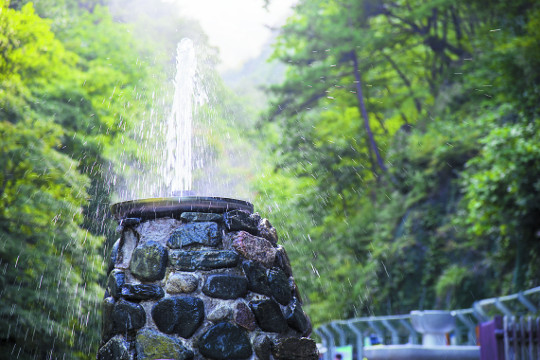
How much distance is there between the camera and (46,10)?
67.4 feet

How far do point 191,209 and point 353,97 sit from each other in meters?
20.6

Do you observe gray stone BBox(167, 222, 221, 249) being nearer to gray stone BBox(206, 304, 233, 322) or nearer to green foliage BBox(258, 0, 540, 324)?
gray stone BBox(206, 304, 233, 322)

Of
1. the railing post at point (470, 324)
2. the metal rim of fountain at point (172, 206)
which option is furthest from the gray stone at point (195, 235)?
the railing post at point (470, 324)

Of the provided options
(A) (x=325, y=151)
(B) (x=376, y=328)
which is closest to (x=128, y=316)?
(B) (x=376, y=328)

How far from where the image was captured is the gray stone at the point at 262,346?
3.68 m

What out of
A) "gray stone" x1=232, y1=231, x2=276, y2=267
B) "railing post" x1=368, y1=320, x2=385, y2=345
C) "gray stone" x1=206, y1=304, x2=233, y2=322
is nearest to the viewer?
"gray stone" x1=206, y1=304, x2=233, y2=322

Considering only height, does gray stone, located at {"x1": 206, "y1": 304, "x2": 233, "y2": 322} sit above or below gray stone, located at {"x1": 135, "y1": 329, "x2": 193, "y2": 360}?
above

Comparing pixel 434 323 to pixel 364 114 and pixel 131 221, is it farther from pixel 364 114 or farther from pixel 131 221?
pixel 364 114

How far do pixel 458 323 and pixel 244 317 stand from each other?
8.36 meters

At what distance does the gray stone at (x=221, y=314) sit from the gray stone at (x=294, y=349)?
14.6 inches

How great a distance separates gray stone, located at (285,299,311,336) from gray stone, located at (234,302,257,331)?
280 mm

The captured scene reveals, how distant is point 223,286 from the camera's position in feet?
12.3

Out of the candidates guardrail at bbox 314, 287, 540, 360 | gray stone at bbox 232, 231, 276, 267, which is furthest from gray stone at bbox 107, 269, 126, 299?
guardrail at bbox 314, 287, 540, 360

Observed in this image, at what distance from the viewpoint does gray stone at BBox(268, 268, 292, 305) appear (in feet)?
12.9
